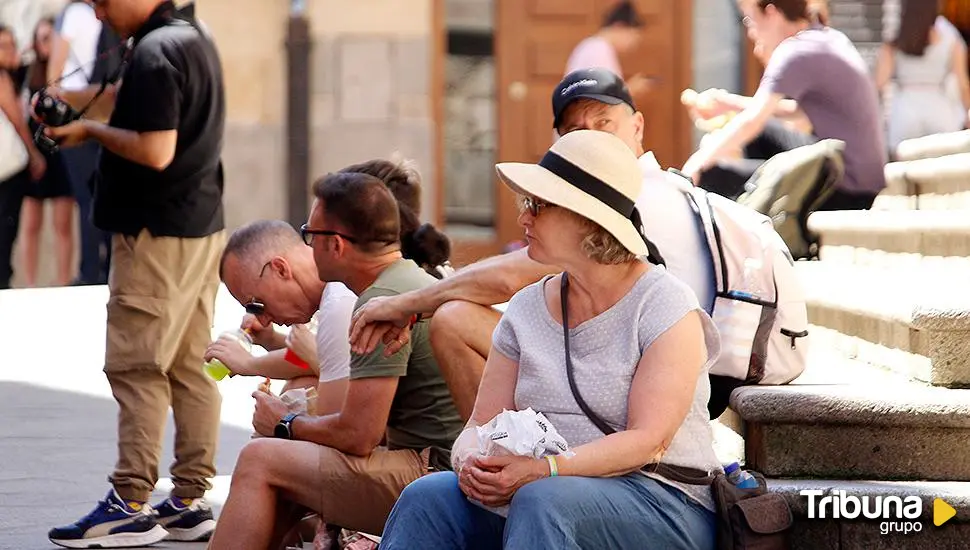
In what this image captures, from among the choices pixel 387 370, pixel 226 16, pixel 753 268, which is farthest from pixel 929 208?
pixel 226 16

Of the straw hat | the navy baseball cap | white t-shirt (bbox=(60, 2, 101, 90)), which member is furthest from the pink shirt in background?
the straw hat

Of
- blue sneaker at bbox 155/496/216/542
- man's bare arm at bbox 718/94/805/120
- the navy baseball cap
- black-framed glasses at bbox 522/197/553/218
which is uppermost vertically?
the navy baseball cap

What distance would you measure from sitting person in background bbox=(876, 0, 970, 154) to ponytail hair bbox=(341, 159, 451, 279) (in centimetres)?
670

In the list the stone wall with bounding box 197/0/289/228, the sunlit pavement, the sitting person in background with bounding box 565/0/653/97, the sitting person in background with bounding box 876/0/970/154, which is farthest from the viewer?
the sitting person in background with bounding box 565/0/653/97

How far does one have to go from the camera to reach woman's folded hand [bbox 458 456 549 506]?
11.1 ft

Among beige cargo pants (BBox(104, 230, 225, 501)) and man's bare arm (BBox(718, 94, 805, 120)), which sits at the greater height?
man's bare arm (BBox(718, 94, 805, 120))

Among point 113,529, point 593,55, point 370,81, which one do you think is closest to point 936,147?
point 113,529

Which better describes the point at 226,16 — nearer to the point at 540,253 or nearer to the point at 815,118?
the point at 815,118

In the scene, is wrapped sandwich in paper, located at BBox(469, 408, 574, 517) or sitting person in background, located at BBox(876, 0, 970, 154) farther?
sitting person in background, located at BBox(876, 0, 970, 154)

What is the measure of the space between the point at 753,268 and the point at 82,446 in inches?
137

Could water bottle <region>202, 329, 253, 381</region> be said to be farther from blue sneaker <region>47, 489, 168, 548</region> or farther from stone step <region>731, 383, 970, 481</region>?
stone step <region>731, 383, 970, 481</region>

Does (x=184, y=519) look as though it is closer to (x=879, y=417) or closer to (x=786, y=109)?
(x=879, y=417)

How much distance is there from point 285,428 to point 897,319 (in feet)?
5.41

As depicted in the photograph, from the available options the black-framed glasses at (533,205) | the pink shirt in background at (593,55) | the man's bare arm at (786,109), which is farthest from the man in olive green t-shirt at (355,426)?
the pink shirt in background at (593,55)
